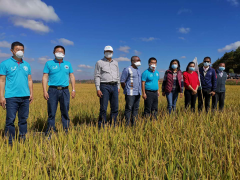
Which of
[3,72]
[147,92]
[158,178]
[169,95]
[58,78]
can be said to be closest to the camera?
[158,178]

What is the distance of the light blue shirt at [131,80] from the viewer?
4.31 m

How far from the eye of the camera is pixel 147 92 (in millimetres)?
4625

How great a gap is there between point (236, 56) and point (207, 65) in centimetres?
6156

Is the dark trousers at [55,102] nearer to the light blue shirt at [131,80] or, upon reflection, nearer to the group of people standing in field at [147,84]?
the group of people standing in field at [147,84]

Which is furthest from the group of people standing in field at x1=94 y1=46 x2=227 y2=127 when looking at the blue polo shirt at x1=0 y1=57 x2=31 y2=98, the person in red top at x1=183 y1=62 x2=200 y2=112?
the blue polo shirt at x1=0 y1=57 x2=31 y2=98

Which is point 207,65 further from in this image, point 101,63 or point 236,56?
point 236,56

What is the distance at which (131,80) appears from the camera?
432 centimetres

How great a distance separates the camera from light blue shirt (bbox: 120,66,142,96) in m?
4.31

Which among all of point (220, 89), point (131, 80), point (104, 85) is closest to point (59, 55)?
point (104, 85)

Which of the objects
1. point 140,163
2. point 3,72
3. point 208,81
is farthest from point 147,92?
point 3,72

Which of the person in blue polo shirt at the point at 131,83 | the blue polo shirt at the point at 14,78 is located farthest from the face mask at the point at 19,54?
the person in blue polo shirt at the point at 131,83

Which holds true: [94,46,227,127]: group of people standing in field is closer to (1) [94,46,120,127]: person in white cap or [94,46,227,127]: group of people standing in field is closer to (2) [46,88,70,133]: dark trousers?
(1) [94,46,120,127]: person in white cap

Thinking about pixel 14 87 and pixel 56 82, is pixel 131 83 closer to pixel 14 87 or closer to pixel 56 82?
pixel 56 82

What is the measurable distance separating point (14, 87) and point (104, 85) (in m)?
1.95
